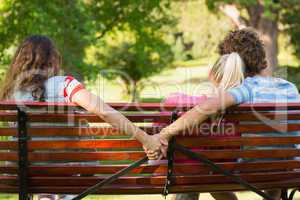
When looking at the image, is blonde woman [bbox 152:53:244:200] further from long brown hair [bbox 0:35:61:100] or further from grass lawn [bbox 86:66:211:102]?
long brown hair [bbox 0:35:61:100]

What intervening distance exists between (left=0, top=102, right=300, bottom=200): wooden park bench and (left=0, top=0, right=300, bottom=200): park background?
3.12 meters

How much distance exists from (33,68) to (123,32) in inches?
752

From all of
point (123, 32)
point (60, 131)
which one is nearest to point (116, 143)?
point (60, 131)

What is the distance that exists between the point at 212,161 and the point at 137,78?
22.2 meters

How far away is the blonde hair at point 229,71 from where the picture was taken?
438 centimetres

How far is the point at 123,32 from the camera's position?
77.3ft

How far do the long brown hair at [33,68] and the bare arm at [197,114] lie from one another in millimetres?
1017

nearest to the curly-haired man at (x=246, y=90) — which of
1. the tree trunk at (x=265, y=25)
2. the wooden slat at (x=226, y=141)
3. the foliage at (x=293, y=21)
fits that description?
the wooden slat at (x=226, y=141)

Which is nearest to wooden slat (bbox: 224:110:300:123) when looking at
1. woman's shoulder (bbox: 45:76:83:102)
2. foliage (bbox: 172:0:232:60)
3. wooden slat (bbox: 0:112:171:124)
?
wooden slat (bbox: 0:112:171:124)

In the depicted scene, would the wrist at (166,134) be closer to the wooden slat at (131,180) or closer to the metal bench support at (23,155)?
the wooden slat at (131,180)

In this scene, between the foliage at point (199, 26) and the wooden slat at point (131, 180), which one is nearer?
the wooden slat at point (131, 180)

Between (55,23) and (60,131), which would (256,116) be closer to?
(60,131)

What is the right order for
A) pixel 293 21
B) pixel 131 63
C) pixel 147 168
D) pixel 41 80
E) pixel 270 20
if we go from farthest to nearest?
pixel 131 63, pixel 293 21, pixel 270 20, pixel 41 80, pixel 147 168

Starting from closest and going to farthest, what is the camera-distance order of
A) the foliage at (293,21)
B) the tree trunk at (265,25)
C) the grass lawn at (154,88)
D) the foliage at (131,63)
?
the grass lawn at (154,88), the foliage at (293,21), the tree trunk at (265,25), the foliage at (131,63)
